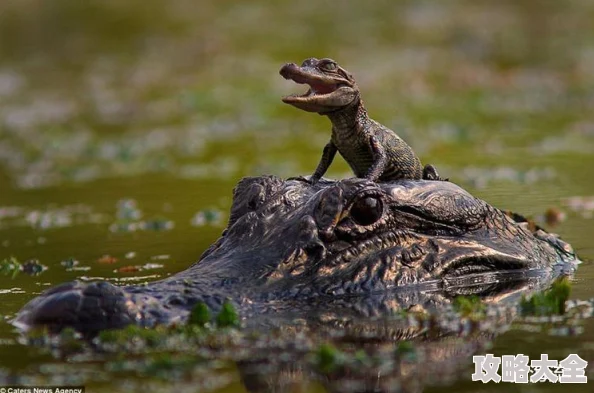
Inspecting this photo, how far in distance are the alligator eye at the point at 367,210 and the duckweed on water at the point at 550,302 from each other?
1.02 m

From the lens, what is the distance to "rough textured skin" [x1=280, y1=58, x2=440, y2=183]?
696 cm

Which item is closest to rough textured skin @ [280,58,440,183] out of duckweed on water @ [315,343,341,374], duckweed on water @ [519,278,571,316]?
duckweed on water @ [519,278,571,316]

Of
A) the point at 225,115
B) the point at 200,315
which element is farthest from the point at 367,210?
the point at 225,115

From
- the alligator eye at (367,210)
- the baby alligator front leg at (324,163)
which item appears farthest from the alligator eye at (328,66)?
the alligator eye at (367,210)

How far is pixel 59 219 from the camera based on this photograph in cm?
1218

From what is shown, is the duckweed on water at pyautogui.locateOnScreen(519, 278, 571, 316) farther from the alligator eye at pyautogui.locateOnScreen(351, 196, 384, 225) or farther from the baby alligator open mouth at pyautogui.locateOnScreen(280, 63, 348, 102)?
the baby alligator open mouth at pyautogui.locateOnScreen(280, 63, 348, 102)

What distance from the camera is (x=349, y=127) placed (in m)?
7.27

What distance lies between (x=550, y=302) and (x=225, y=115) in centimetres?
1676

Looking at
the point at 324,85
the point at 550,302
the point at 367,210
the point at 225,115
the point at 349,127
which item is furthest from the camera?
the point at 225,115

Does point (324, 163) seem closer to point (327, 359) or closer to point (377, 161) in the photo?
point (377, 161)

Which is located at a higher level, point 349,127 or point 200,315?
point 349,127

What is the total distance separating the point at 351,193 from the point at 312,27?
23097 mm

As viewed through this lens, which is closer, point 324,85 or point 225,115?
point 324,85

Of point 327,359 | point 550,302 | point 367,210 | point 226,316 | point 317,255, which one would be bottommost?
point 327,359
